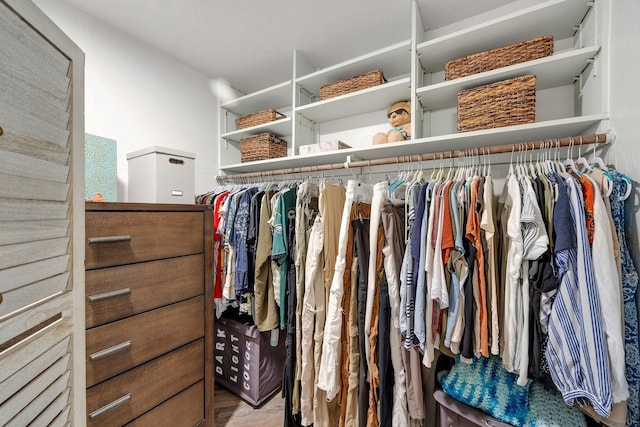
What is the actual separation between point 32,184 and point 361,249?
1.08m

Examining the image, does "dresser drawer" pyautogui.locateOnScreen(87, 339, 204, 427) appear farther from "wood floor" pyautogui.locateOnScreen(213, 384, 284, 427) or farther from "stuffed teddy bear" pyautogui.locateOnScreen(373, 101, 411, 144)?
"stuffed teddy bear" pyautogui.locateOnScreen(373, 101, 411, 144)

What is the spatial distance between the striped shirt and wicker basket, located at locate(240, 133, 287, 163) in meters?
1.77

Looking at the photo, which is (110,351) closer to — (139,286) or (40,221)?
(139,286)

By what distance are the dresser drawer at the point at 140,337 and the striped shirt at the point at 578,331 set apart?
1.46 metres

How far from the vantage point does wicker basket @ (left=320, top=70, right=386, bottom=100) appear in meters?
1.63

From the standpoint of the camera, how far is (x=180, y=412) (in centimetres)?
121

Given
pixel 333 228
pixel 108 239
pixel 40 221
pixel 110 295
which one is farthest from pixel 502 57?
pixel 110 295

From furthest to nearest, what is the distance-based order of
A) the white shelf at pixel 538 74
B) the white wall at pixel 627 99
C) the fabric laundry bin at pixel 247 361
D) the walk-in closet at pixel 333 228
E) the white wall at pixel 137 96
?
the fabric laundry bin at pixel 247 361 < the white wall at pixel 137 96 < the white shelf at pixel 538 74 < the white wall at pixel 627 99 < the walk-in closet at pixel 333 228

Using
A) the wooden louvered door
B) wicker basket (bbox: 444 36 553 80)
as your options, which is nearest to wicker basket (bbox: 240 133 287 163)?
wicker basket (bbox: 444 36 553 80)

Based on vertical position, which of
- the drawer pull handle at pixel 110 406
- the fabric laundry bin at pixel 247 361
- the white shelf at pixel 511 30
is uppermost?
the white shelf at pixel 511 30

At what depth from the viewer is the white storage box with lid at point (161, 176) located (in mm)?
1401

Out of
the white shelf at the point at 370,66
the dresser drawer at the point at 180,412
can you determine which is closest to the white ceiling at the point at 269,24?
the white shelf at the point at 370,66

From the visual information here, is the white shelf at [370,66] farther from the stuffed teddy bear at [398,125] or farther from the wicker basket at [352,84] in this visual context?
the stuffed teddy bear at [398,125]

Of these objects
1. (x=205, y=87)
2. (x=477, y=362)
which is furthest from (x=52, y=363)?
(x=205, y=87)
